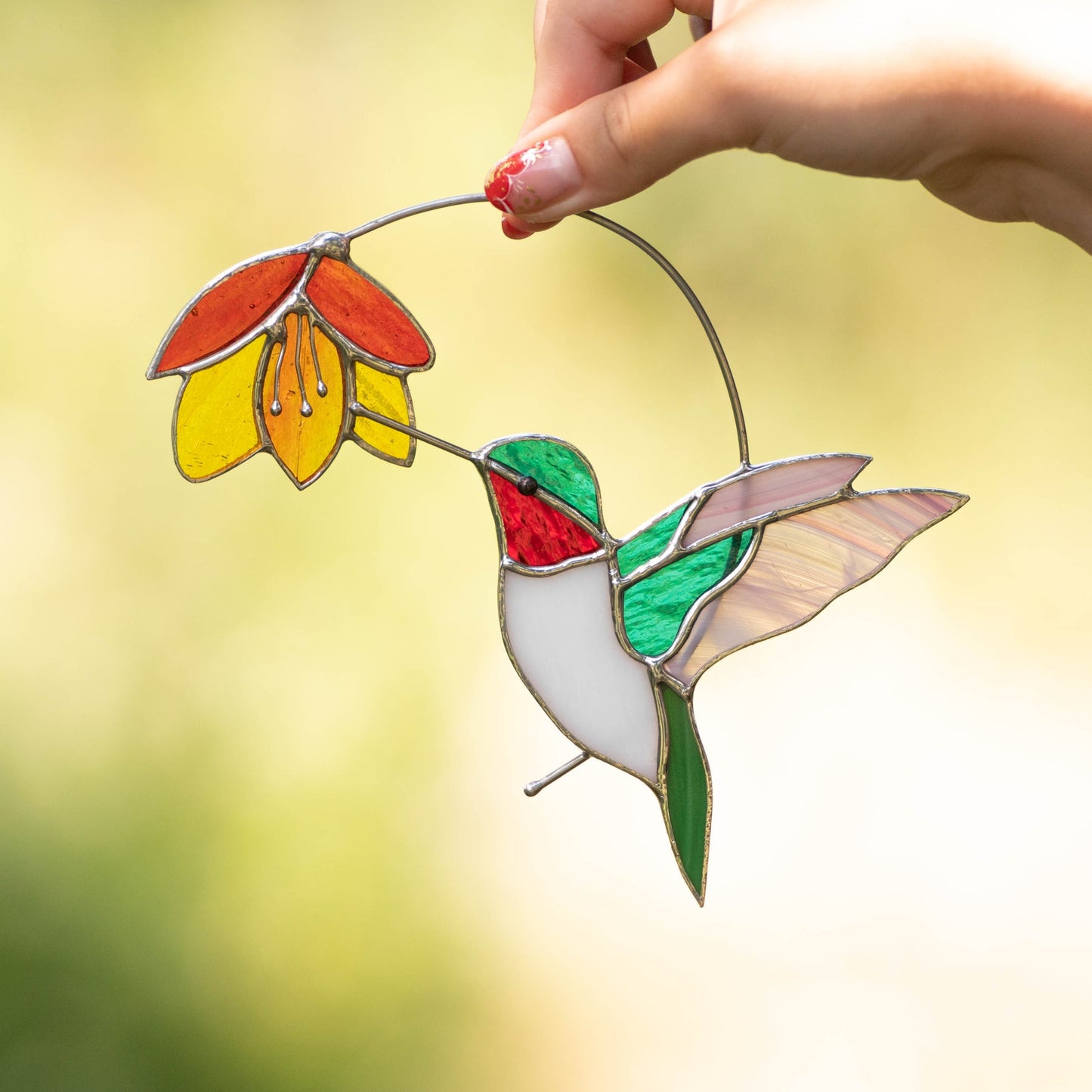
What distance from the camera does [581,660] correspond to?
68 centimetres

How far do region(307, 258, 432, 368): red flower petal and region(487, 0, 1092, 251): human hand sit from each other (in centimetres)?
10

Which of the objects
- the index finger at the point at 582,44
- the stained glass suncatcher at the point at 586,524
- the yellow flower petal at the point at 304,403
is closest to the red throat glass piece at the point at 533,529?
the stained glass suncatcher at the point at 586,524

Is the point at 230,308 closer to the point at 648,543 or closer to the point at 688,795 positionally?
the point at 648,543

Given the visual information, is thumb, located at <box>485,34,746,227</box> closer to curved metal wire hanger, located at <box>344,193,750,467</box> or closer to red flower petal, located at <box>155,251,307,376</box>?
curved metal wire hanger, located at <box>344,193,750,467</box>

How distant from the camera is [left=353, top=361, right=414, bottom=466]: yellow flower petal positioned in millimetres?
688

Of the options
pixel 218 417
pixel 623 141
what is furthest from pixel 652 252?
pixel 218 417

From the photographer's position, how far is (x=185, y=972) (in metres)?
1.16

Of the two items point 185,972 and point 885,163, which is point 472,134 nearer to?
point 885,163

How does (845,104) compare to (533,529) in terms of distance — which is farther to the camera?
(533,529)

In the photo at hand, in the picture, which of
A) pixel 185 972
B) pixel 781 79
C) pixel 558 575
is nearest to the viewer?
pixel 781 79

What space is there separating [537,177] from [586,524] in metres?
0.21

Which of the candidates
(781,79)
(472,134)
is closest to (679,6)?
(781,79)

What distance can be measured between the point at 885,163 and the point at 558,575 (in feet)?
1.02

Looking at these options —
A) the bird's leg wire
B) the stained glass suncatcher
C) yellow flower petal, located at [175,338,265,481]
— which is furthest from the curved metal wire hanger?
the bird's leg wire
